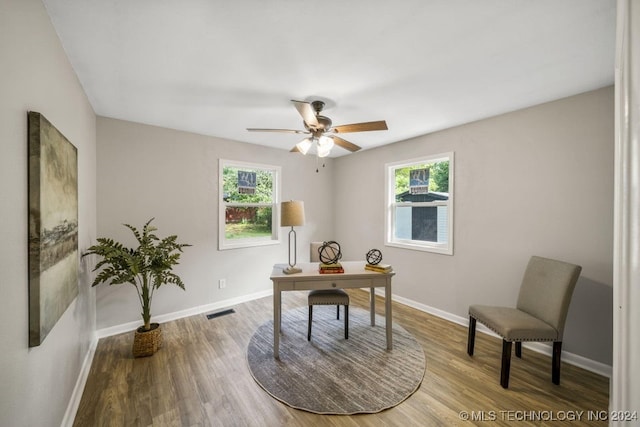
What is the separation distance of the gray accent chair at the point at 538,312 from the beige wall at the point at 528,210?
1.06 ft

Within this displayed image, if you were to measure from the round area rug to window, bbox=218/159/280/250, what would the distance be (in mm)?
1430

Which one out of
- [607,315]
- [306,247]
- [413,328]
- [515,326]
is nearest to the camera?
[515,326]

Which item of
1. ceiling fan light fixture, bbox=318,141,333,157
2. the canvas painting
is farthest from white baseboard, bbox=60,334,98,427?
ceiling fan light fixture, bbox=318,141,333,157

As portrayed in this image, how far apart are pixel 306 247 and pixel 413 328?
2.28 m

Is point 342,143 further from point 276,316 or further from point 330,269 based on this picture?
point 276,316

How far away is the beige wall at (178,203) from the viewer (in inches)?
108

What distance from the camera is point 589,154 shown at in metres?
2.13

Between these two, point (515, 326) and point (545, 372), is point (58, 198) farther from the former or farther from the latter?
point (545, 372)

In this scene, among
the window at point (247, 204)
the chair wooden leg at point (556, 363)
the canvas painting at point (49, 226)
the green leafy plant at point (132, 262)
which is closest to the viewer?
the canvas painting at point (49, 226)

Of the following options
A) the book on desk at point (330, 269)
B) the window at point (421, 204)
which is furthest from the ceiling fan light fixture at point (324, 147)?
the window at point (421, 204)

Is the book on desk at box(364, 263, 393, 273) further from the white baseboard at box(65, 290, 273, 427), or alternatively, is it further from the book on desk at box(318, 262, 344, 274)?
the white baseboard at box(65, 290, 273, 427)

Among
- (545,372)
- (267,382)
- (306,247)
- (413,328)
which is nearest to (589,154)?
(545,372)

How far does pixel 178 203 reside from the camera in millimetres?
3191

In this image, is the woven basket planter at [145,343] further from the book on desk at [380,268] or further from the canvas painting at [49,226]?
the book on desk at [380,268]
